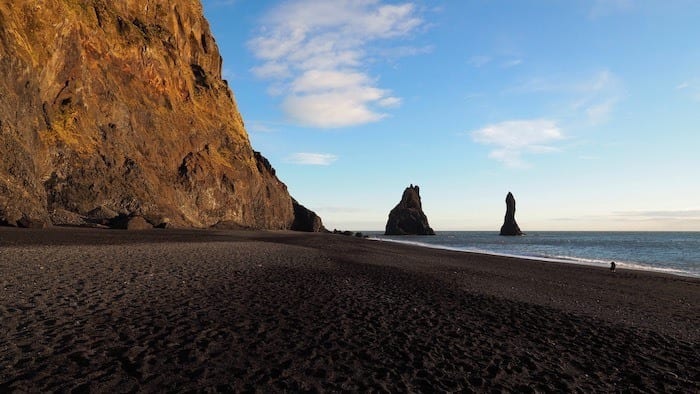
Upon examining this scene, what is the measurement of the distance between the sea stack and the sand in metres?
178

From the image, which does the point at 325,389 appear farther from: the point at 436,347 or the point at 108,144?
the point at 108,144

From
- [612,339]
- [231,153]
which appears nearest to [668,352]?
[612,339]

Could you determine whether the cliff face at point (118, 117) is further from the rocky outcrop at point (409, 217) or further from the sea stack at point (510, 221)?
the sea stack at point (510, 221)

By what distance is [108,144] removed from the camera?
1829 inches

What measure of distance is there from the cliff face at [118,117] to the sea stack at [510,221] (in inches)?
5497

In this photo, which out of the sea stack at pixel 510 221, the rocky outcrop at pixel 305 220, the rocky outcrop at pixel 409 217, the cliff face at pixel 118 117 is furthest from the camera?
the sea stack at pixel 510 221

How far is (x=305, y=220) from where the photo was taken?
339 feet

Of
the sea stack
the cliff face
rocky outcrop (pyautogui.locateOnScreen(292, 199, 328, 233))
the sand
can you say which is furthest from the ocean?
the sea stack

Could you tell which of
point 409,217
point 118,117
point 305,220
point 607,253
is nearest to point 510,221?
point 409,217

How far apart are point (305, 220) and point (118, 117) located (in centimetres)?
5925

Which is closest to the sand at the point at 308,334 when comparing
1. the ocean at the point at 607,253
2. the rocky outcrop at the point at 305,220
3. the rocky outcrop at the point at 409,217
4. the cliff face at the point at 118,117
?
the cliff face at the point at 118,117

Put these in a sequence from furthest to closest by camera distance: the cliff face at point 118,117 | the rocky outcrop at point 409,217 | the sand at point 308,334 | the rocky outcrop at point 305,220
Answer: the rocky outcrop at point 409,217
the rocky outcrop at point 305,220
the cliff face at point 118,117
the sand at point 308,334

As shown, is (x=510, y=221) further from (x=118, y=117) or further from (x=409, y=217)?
(x=118, y=117)

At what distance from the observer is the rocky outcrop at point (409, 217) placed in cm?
17325
